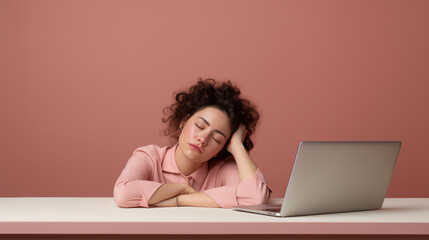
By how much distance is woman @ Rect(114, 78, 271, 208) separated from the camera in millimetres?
1840

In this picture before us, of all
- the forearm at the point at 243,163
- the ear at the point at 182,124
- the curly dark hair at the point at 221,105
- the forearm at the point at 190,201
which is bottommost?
the forearm at the point at 190,201

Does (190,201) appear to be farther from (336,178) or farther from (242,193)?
(336,178)

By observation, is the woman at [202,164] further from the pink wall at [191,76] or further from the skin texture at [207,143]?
the pink wall at [191,76]

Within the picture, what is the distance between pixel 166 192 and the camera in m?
1.85

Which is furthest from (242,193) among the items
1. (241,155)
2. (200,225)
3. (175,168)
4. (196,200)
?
(200,225)

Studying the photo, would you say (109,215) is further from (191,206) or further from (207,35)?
(207,35)

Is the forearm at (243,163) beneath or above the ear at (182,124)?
beneath

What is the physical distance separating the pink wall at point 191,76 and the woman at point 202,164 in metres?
1.38

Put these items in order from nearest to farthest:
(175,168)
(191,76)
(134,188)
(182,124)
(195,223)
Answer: (195,223), (134,188), (175,168), (182,124), (191,76)

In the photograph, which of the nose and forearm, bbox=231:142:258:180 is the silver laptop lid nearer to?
forearm, bbox=231:142:258:180

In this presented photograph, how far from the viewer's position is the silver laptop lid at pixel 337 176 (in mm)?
1501

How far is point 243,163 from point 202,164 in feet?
0.70

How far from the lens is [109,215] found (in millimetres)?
1532

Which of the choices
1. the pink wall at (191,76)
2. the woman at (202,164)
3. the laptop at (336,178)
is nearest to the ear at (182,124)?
the woman at (202,164)
